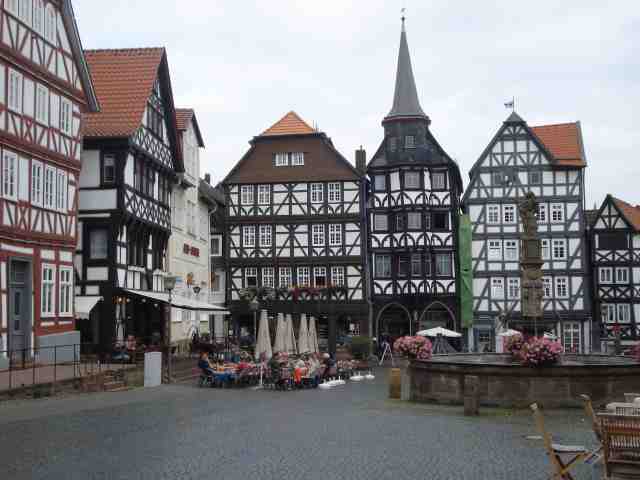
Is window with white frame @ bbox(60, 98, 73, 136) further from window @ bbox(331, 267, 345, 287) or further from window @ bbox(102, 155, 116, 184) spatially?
window @ bbox(331, 267, 345, 287)

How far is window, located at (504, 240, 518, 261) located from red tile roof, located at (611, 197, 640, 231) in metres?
7.10

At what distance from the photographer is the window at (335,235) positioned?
52.0 m

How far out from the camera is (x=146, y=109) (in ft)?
113

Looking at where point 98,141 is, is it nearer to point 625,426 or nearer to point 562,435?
point 562,435

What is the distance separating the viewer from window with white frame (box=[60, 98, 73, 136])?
2788 centimetres

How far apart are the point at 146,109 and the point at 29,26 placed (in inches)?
349

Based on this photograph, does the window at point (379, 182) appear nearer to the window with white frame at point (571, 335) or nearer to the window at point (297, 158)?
the window at point (297, 158)

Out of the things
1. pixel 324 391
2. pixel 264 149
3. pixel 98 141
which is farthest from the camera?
pixel 264 149

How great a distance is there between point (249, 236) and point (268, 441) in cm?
4019

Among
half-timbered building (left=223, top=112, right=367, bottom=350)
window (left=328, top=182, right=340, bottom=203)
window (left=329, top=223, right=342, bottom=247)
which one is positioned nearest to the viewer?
half-timbered building (left=223, top=112, right=367, bottom=350)

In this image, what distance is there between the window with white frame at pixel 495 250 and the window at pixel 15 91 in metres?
34.7

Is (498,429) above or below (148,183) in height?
below

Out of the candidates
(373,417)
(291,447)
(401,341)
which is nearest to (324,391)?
(401,341)

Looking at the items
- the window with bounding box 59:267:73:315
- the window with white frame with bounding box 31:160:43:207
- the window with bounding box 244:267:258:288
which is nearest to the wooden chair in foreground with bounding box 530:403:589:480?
the window with white frame with bounding box 31:160:43:207
